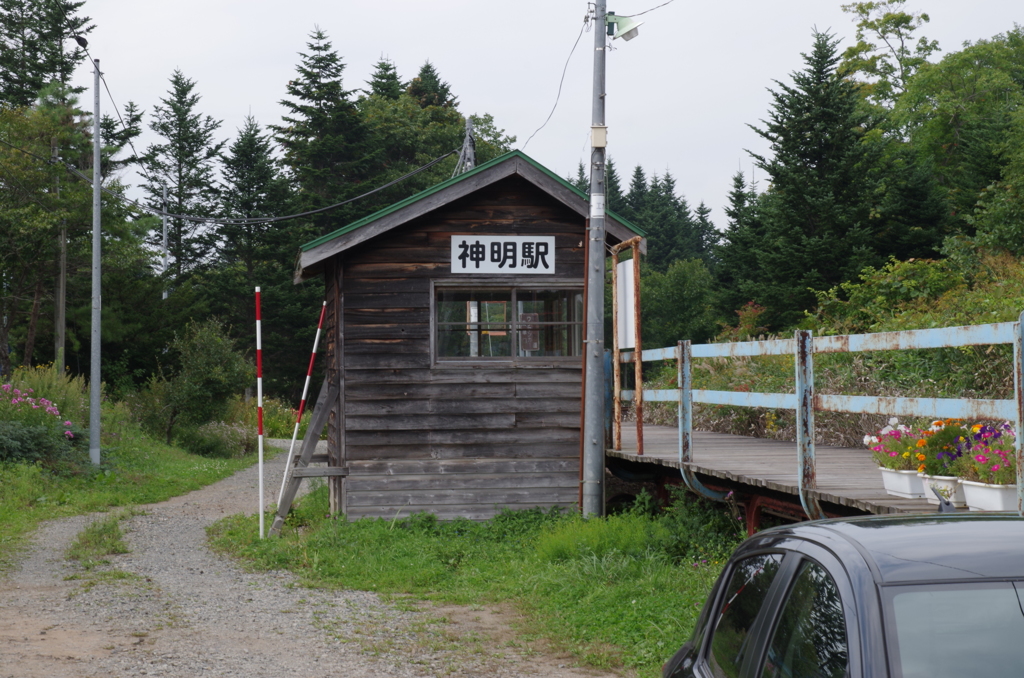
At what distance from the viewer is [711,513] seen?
30.5ft

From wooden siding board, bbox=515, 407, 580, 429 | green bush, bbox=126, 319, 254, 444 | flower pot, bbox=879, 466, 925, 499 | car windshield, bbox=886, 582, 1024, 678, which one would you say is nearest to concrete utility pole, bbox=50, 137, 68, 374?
green bush, bbox=126, 319, 254, 444

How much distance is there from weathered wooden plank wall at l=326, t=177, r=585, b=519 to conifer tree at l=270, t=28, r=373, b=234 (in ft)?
112

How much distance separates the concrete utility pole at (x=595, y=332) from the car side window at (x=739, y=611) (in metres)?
7.30

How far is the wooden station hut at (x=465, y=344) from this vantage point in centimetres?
1155

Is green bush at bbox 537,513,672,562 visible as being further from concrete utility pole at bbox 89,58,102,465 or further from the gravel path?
concrete utility pole at bbox 89,58,102,465

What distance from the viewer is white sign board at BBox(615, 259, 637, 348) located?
34.3ft

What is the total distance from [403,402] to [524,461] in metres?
1.63

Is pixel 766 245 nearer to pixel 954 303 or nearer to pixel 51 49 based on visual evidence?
pixel 954 303

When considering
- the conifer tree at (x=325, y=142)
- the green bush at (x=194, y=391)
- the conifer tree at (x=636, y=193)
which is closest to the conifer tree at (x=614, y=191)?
the conifer tree at (x=636, y=193)

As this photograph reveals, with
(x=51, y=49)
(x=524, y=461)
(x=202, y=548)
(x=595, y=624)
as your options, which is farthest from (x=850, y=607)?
(x=51, y=49)

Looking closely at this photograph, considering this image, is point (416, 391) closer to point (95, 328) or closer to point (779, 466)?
point (779, 466)

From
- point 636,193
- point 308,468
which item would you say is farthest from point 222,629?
point 636,193

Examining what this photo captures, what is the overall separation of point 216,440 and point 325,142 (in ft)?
72.0

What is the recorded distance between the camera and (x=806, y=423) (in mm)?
6469
